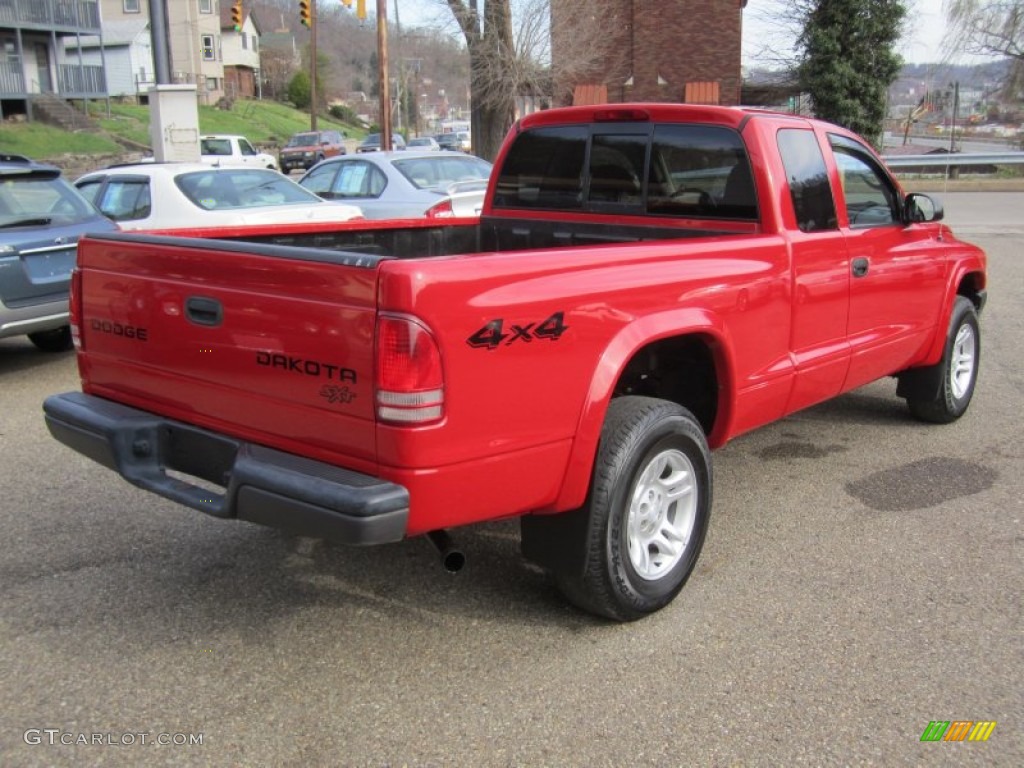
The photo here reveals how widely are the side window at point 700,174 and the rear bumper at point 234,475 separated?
2433mm

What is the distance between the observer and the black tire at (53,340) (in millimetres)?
8531

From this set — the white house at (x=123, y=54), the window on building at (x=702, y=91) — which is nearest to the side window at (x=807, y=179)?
the window on building at (x=702, y=91)

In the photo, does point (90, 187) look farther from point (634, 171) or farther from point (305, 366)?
point (305, 366)

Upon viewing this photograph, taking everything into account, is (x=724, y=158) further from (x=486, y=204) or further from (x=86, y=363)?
(x=86, y=363)

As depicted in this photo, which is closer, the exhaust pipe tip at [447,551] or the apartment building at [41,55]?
the exhaust pipe tip at [447,551]

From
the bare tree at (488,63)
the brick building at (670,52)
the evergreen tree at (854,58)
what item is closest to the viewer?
the bare tree at (488,63)

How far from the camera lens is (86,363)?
3.89 metres

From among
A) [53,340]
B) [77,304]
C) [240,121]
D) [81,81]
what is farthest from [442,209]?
[240,121]

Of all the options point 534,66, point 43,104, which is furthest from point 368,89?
point 534,66

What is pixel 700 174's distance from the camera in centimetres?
462

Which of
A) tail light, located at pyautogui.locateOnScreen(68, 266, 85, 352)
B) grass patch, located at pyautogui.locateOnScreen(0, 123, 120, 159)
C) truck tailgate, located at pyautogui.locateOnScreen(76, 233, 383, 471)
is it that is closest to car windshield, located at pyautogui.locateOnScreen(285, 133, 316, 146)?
grass patch, located at pyautogui.locateOnScreen(0, 123, 120, 159)

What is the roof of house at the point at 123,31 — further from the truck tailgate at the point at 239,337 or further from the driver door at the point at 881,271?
the truck tailgate at the point at 239,337

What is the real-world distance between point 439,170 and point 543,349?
10040 mm

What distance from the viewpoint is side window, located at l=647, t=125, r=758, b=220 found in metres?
4.45
